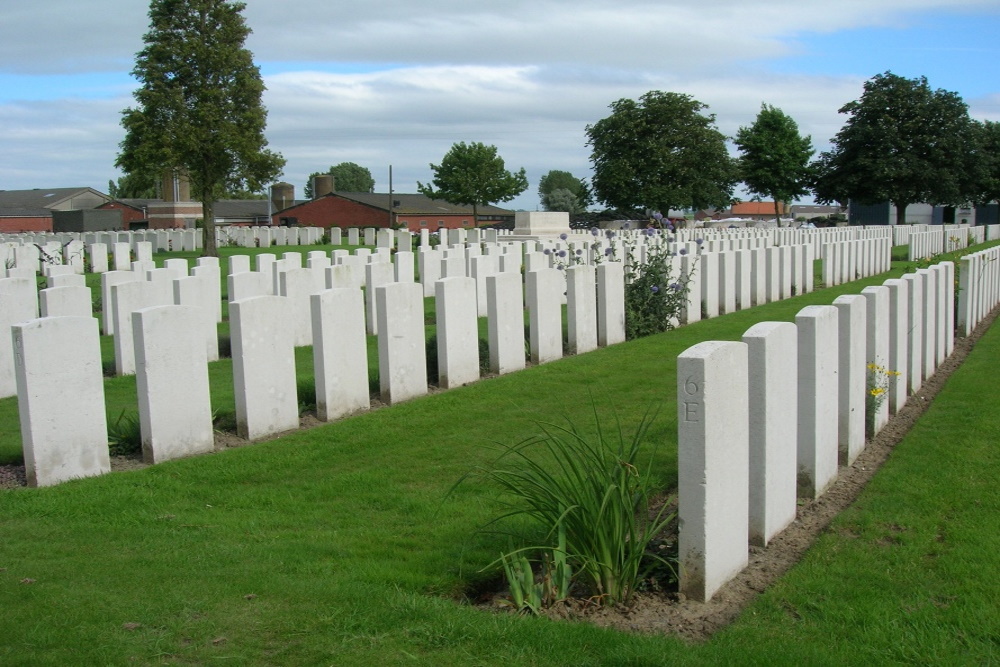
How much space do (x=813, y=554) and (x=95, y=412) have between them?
13.9 ft

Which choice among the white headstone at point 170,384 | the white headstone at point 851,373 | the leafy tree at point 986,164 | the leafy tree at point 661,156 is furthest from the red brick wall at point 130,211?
the white headstone at point 851,373

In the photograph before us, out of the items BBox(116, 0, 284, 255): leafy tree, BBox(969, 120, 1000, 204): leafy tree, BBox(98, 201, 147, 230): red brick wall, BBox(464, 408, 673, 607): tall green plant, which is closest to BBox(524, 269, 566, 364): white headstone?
BBox(464, 408, 673, 607): tall green plant

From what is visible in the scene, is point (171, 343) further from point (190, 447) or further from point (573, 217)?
point (573, 217)

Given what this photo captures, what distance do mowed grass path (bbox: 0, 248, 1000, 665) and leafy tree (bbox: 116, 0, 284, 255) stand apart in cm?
2535

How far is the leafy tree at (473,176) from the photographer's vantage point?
62219 millimetres

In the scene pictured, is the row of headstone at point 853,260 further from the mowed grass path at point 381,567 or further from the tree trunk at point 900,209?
the tree trunk at point 900,209

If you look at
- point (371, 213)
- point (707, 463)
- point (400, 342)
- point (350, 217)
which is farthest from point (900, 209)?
point (707, 463)

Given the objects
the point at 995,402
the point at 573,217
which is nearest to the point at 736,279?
the point at 995,402

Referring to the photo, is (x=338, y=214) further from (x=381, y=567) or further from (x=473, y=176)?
(x=381, y=567)

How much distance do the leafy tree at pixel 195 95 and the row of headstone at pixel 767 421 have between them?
26.7m

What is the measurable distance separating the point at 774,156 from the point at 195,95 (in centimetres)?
3797

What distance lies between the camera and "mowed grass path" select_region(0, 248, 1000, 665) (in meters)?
3.43

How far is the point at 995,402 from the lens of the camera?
7.21m

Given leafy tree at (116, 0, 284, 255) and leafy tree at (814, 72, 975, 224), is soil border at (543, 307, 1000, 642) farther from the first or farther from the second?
leafy tree at (814, 72, 975, 224)
